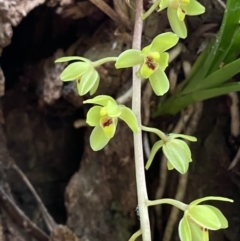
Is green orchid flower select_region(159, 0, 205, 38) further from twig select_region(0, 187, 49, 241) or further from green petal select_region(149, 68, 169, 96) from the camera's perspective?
twig select_region(0, 187, 49, 241)

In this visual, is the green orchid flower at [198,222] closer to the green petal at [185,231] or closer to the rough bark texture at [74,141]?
the green petal at [185,231]

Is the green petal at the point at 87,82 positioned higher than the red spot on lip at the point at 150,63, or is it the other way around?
the red spot on lip at the point at 150,63

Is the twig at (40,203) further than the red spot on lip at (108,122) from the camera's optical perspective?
Yes

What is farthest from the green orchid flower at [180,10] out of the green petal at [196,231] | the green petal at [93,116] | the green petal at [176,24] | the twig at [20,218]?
the twig at [20,218]

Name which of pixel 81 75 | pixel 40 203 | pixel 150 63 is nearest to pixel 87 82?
pixel 81 75

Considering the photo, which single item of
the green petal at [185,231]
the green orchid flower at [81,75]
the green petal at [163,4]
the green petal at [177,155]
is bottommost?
the green petal at [185,231]

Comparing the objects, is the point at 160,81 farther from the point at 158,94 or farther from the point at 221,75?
the point at 221,75

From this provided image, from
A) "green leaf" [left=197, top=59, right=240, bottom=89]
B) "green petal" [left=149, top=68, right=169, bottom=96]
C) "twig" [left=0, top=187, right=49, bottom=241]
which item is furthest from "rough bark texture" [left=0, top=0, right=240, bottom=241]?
"green petal" [left=149, top=68, right=169, bottom=96]
